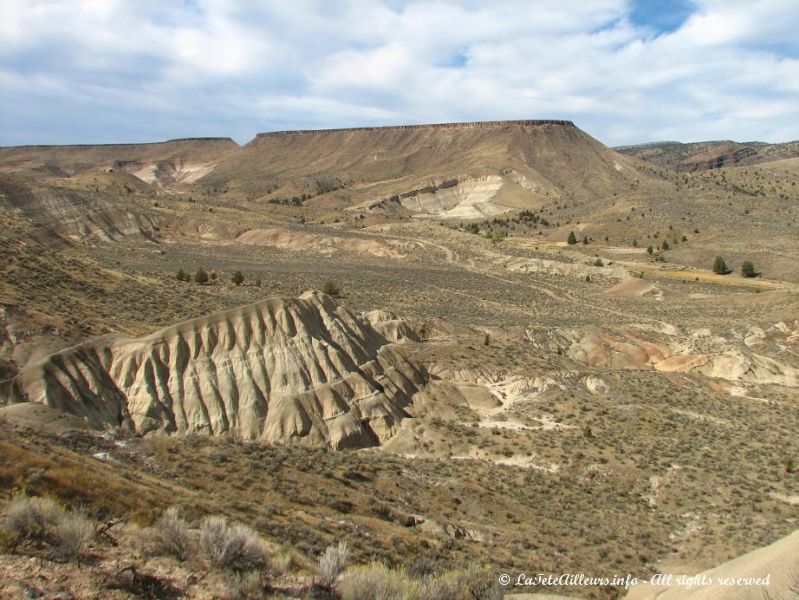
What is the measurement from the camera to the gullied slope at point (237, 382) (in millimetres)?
21891

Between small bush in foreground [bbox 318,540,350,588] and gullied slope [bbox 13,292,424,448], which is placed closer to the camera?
small bush in foreground [bbox 318,540,350,588]

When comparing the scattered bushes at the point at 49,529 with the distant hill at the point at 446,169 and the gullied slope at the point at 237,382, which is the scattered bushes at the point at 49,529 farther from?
the distant hill at the point at 446,169

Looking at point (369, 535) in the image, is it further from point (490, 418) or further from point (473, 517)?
point (490, 418)

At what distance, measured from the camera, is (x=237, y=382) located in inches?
973

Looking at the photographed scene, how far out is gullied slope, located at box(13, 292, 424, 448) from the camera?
2189cm

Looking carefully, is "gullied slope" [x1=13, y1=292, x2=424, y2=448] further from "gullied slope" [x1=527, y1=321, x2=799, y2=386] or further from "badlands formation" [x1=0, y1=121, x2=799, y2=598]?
"gullied slope" [x1=527, y1=321, x2=799, y2=386]

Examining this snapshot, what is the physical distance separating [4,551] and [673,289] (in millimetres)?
61633

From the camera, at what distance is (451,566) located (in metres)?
12.9

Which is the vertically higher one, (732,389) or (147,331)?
(147,331)

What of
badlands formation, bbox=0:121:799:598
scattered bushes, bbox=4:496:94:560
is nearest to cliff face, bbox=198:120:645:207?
badlands formation, bbox=0:121:799:598

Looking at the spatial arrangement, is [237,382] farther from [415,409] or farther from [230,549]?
[230,549]

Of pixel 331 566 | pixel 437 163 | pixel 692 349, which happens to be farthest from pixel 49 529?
pixel 437 163

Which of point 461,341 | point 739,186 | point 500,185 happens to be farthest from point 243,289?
point 739,186

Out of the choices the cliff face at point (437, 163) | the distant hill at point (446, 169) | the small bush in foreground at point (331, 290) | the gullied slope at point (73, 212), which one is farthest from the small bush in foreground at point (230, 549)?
the cliff face at point (437, 163)
